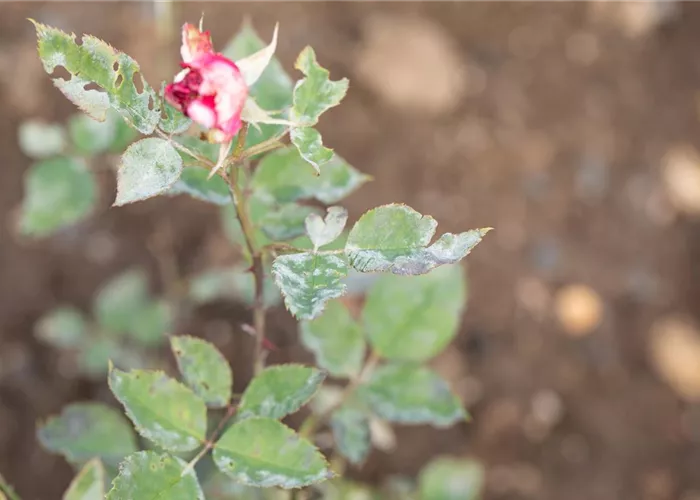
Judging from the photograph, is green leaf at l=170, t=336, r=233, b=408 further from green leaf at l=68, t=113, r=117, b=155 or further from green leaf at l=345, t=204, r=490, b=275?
green leaf at l=68, t=113, r=117, b=155

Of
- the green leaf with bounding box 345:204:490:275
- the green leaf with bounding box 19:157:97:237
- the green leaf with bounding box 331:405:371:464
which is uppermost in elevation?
the green leaf with bounding box 345:204:490:275

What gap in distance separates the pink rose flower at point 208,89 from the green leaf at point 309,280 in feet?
0.39

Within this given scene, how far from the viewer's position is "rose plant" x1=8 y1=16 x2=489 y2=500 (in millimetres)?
588

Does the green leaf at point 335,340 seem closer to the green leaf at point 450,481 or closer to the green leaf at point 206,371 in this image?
the green leaf at point 206,371

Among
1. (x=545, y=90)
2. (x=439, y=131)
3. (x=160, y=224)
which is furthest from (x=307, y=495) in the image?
(x=545, y=90)

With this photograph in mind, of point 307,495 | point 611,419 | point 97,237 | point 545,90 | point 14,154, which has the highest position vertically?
point 545,90

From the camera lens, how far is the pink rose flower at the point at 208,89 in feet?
1.82

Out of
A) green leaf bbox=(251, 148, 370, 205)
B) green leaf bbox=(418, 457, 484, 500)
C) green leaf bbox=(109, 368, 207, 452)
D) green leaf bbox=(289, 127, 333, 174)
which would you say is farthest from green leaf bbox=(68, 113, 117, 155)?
green leaf bbox=(418, 457, 484, 500)

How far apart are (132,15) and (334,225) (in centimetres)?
143

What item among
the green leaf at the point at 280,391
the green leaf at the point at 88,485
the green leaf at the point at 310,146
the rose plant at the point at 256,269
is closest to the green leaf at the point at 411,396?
the rose plant at the point at 256,269

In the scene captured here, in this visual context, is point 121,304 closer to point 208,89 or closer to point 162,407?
point 162,407

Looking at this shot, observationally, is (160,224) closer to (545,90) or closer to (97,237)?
(97,237)

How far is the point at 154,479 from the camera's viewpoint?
2.27ft

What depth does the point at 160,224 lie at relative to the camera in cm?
174
